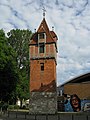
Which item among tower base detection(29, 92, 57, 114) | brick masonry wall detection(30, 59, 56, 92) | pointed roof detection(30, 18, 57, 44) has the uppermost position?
pointed roof detection(30, 18, 57, 44)

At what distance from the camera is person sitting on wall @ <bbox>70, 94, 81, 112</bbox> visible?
51381mm

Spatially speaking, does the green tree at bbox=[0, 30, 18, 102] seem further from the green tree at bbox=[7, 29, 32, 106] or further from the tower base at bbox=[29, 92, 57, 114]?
the green tree at bbox=[7, 29, 32, 106]

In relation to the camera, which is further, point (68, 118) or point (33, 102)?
point (33, 102)

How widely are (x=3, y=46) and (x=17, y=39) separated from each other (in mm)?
19173

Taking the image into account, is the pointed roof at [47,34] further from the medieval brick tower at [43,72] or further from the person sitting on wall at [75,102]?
the person sitting on wall at [75,102]

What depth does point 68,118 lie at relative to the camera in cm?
2745

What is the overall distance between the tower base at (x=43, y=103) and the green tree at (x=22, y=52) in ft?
50.3

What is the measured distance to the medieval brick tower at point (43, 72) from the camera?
39.5 m

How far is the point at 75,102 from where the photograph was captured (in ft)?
171

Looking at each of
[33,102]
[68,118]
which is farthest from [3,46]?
[68,118]

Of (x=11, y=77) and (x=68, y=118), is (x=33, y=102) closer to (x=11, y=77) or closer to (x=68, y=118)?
(x=11, y=77)

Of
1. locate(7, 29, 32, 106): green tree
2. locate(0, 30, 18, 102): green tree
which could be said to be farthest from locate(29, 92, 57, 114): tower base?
locate(7, 29, 32, 106): green tree

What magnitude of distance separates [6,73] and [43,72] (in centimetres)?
653

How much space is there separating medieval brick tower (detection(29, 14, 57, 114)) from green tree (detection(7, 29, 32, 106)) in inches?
576
